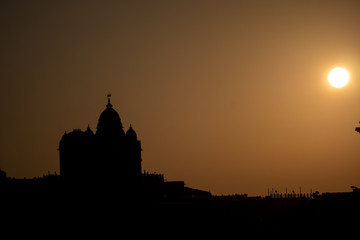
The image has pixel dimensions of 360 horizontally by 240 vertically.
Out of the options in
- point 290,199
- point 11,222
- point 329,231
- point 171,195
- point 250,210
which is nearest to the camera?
point 329,231

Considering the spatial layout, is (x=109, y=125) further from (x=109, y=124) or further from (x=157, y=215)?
(x=157, y=215)

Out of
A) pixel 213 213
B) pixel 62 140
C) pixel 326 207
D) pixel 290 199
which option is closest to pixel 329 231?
pixel 326 207

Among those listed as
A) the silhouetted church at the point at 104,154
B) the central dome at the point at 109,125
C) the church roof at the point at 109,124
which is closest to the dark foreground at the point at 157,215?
the silhouetted church at the point at 104,154

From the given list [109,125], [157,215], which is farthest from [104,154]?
[157,215]

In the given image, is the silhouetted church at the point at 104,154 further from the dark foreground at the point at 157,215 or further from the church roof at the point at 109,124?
the dark foreground at the point at 157,215

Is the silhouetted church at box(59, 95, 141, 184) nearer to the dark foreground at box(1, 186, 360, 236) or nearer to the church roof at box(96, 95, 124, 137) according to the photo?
the church roof at box(96, 95, 124, 137)

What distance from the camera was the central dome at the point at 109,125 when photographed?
289 ft

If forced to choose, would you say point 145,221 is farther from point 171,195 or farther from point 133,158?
point 171,195

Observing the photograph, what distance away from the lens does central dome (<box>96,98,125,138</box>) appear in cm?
8800

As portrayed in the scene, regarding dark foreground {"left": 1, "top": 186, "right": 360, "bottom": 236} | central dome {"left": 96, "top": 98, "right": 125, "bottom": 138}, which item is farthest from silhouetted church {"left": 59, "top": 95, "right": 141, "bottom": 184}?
dark foreground {"left": 1, "top": 186, "right": 360, "bottom": 236}

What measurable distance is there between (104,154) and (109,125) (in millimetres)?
3269

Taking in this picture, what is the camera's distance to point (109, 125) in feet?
289

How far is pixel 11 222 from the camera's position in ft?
257

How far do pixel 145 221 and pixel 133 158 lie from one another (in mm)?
13273
